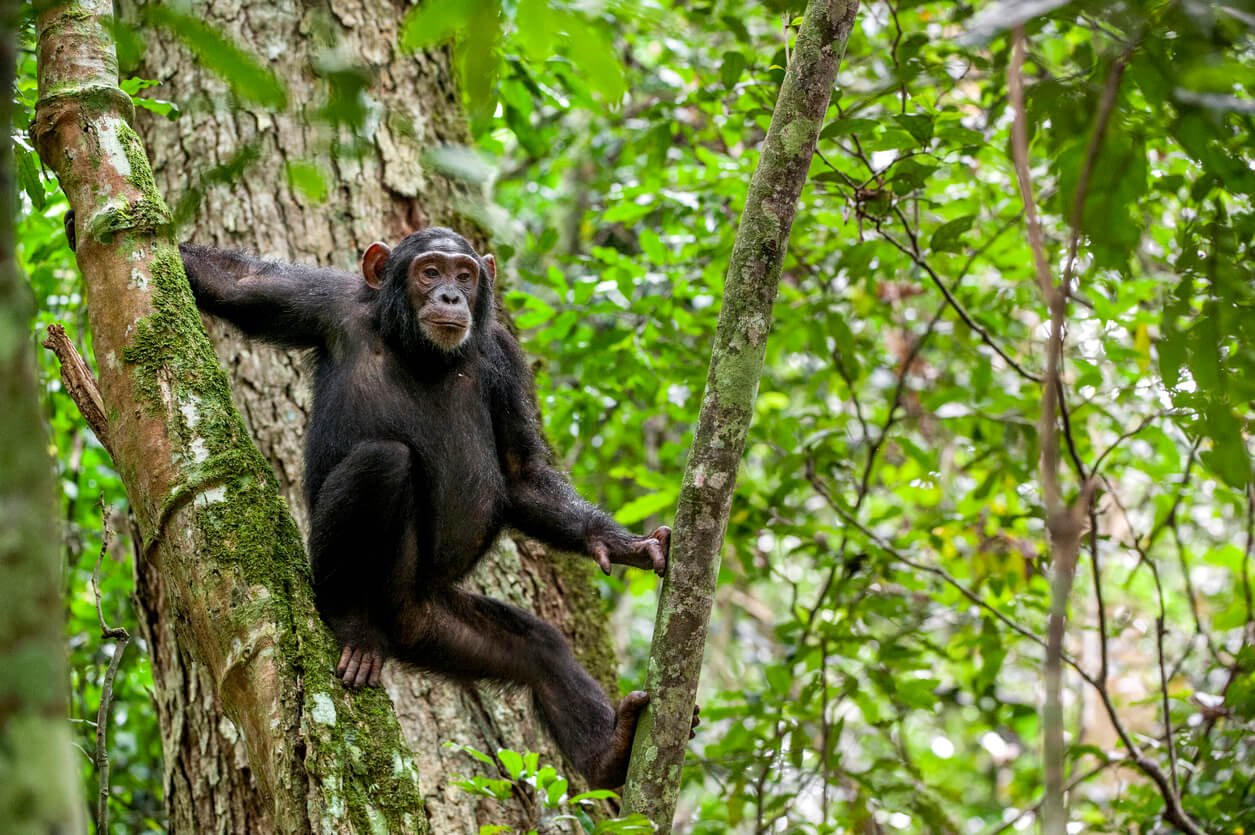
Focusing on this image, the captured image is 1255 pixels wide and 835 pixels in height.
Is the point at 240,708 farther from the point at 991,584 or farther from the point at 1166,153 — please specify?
the point at 1166,153

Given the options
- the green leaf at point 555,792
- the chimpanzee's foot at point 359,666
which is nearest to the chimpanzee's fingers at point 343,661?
the chimpanzee's foot at point 359,666

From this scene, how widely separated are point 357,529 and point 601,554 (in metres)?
1.01

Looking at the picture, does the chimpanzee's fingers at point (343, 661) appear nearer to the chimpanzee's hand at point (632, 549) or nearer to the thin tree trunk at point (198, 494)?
the thin tree trunk at point (198, 494)

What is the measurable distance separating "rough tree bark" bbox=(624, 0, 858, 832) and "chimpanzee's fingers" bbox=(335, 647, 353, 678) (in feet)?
3.01

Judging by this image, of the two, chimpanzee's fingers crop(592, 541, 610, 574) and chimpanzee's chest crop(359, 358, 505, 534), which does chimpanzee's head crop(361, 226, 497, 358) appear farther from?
chimpanzee's fingers crop(592, 541, 610, 574)

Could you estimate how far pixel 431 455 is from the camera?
5.00 m

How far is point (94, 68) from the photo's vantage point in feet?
12.0

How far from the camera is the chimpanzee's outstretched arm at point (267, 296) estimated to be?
5012mm

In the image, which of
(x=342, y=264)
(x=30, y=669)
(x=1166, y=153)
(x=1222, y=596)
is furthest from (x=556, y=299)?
(x=30, y=669)

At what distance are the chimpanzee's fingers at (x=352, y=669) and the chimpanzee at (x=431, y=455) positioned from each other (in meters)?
0.75

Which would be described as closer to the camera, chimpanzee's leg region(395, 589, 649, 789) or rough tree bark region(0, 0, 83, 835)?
rough tree bark region(0, 0, 83, 835)

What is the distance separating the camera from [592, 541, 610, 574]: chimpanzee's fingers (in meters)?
4.71

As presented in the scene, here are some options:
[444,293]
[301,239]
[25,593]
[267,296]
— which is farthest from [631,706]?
[301,239]

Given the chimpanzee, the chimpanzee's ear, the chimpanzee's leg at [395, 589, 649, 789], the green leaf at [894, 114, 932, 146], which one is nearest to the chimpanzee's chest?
the chimpanzee
